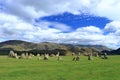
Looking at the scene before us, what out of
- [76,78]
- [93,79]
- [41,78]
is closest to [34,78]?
[41,78]

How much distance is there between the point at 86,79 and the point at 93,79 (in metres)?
0.91

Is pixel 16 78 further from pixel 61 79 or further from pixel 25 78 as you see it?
pixel 61 79

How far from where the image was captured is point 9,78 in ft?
119

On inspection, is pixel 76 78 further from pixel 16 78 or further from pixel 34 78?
pixel 16 78

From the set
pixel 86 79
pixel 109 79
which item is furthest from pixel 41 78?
pixel 109 79

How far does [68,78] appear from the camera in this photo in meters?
36.0

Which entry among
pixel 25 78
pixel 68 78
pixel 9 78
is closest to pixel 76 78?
pixel 68 78

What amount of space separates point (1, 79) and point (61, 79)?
25.8 ft

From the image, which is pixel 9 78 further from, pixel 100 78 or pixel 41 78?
pixel 100 78

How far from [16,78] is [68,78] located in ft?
23.0

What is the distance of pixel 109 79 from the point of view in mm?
35062

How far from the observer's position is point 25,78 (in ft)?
119

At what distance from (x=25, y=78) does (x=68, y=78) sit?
5.77 metres

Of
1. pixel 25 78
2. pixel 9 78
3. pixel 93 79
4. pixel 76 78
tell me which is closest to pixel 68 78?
pixel 76 78
